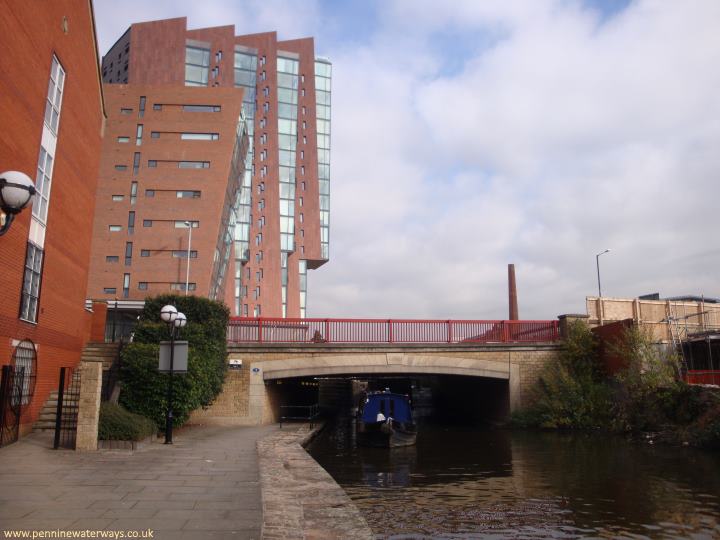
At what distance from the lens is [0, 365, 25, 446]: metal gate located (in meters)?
13.0

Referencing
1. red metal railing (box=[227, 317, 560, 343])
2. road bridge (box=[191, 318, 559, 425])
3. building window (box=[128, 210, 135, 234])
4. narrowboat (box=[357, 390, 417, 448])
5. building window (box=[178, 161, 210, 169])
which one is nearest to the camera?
narrowboat (box=[357, 390, 417, 448])

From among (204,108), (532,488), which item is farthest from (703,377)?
(204,108)

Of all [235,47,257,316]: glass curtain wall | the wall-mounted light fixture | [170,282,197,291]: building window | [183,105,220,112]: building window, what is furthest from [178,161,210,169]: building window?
the wall-mounted light fixture

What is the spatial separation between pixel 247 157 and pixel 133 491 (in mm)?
61010

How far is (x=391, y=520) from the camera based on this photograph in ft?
31.6

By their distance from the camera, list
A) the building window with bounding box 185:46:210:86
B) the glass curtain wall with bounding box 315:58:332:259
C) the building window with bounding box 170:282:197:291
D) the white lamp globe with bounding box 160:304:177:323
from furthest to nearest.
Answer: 1. the glass curtain wall with bounding box 315:58:332:259
2. the building window with bounding box 185:46:210:86
3. the building window with bounding box 170:282:197:291
4. the white lamp globe with bounding box 160:304:177:323

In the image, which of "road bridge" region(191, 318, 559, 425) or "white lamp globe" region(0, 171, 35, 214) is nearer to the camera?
"white lamp globe" region(0, 171, 35, 214)

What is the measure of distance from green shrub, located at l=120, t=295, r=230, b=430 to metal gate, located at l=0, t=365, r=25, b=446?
11.2 feet

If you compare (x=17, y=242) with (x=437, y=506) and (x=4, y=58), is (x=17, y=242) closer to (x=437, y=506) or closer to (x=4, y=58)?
(x=4, y=58)

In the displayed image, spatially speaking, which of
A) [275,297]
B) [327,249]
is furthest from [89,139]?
[327,249]

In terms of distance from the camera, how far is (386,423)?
2017 cm

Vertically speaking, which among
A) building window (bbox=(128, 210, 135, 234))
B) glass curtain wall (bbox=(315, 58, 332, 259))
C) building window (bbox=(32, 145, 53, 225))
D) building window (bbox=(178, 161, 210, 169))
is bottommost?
building window (bbox=(32, 145, 53, 225))

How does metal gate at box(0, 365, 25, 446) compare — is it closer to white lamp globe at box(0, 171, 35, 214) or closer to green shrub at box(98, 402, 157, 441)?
green shrub at box(98, 402, 157, 441)

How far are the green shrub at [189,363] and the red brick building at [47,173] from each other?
2.32 metres
